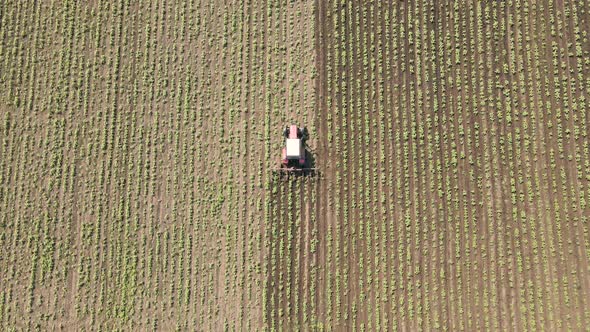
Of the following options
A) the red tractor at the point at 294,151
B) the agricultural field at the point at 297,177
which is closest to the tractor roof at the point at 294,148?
the red tractor at the point at 294,151

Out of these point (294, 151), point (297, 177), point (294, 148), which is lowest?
point (297, 177)

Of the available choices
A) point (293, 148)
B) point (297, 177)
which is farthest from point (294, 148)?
point (297, 177)

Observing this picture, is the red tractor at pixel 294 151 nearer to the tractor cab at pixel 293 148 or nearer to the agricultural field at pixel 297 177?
the tractor cab at pixel 293 148

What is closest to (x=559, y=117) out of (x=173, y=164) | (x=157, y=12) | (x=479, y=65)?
(x=479, y=65)

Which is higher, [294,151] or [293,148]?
[293,148]

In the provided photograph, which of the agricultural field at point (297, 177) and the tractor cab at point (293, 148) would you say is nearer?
→ the agricultural field at point (297, 177)

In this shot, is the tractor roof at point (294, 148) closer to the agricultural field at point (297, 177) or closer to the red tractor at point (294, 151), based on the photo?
the red tractor at point (294, 151)

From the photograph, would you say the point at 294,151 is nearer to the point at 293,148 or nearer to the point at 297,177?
the point at 293,148
